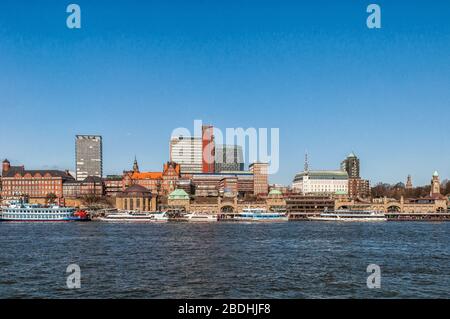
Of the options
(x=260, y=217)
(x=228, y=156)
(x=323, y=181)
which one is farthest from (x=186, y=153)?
(x=260, y=217)

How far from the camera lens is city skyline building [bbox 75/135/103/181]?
185750 mm

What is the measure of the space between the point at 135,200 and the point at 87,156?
284 feet

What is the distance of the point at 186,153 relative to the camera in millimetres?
172250

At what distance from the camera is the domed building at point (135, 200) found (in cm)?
10617

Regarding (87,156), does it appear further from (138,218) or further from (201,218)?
(201,218)

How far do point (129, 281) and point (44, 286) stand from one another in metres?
3.27

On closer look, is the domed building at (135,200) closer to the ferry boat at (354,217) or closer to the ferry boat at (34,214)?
the ferry boat at (34,214)

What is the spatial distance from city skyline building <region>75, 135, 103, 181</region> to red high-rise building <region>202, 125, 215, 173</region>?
42.2 metres

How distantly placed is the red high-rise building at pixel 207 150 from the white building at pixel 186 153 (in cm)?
179

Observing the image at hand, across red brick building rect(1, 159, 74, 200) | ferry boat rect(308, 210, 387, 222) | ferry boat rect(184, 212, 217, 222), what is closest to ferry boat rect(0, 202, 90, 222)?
ferry boat rect(184, 212, 217, 222)

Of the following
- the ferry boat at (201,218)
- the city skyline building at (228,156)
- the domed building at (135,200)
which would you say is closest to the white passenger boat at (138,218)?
the ferry boat at (201,218)

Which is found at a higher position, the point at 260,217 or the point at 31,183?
the point at 31,183

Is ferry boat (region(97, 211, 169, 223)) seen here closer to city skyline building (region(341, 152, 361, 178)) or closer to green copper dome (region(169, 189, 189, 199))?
green copper dome (region(169, 189, 189, 199))
